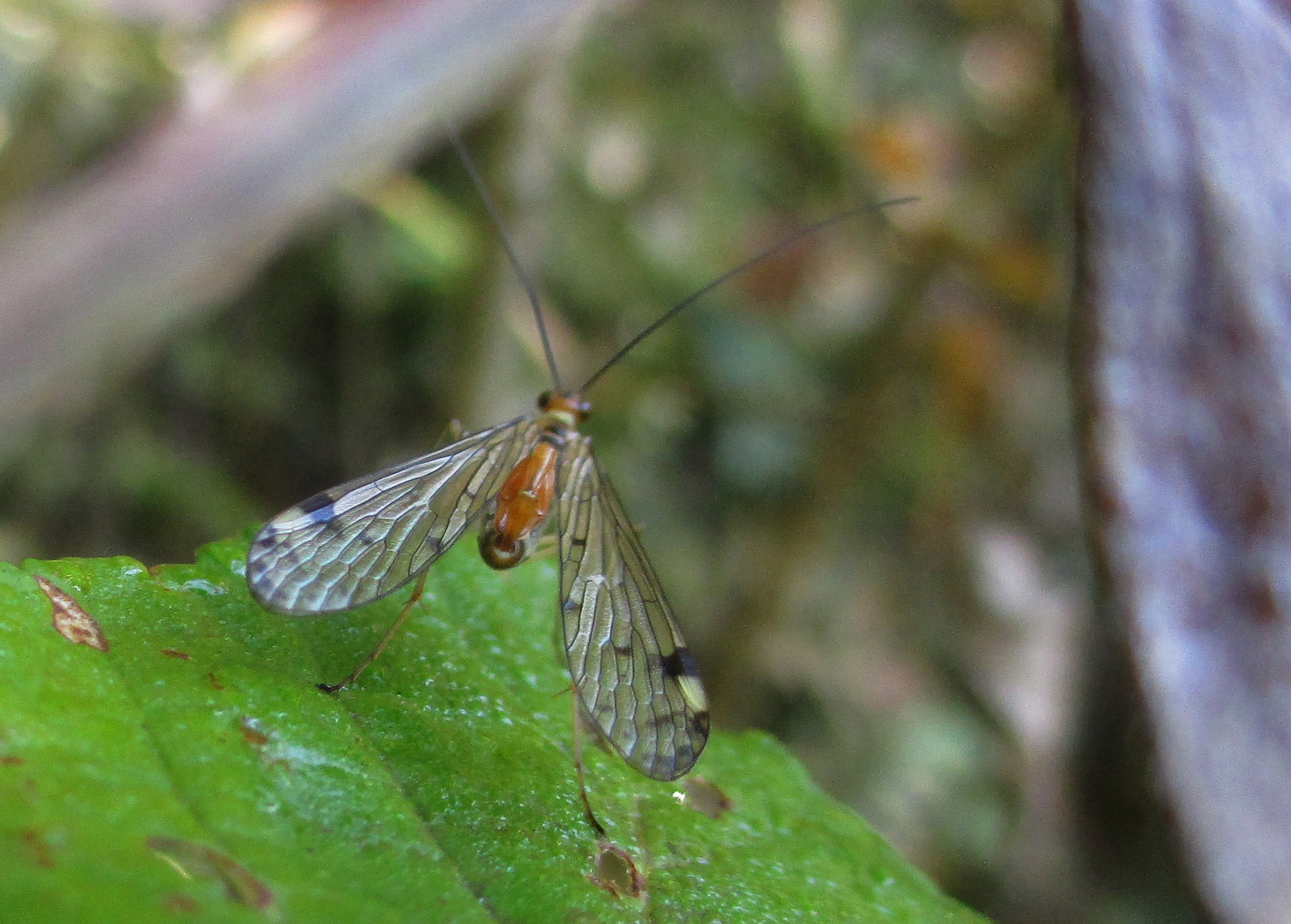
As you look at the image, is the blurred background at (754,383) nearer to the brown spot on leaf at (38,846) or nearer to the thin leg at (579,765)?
the thin leg at (579,765)

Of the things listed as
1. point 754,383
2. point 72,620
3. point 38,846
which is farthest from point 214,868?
point 754,383

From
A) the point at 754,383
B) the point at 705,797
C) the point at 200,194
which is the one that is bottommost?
the point at 705,797

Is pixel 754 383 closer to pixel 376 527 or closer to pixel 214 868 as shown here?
pixel 376 527

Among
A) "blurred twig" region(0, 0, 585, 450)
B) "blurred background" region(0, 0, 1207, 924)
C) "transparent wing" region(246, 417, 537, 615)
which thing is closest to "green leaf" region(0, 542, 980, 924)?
"transparent wing" region(246, 417, 537, 615)

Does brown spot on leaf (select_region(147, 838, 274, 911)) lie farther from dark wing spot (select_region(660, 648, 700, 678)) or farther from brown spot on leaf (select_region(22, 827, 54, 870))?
dark wing spot (select_region(660, 648, 700, 678))

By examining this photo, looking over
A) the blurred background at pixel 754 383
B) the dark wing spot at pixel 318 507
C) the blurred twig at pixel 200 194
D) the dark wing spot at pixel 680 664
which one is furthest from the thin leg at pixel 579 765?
the blurred background at pixel 754 383
